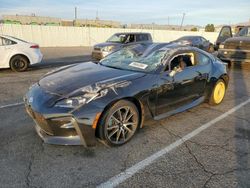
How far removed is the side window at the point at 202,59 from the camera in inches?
202

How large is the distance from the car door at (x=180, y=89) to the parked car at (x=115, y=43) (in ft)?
22.0

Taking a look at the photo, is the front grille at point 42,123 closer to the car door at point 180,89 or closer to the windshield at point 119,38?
the car door at point 180,89

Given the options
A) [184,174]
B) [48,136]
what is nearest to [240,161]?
[184,174]

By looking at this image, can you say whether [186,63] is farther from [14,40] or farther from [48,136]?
[14,40]

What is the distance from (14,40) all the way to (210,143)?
821 centimetres

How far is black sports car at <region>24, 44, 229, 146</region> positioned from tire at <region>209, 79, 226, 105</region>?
44 centimetres

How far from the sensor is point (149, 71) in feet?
13.4

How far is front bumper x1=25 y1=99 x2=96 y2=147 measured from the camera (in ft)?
10.5

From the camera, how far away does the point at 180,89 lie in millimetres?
4484

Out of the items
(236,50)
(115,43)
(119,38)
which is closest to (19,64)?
(115,43)

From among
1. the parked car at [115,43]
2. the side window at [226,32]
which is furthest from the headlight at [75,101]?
the side window at [226,32]

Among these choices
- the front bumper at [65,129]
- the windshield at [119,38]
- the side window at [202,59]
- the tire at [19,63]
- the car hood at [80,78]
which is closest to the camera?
the front bumper at [65,129]

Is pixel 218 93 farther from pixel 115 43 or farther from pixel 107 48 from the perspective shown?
pixel 115 43

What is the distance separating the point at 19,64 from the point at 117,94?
23.4 ft
